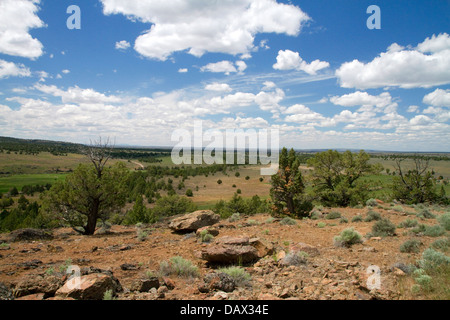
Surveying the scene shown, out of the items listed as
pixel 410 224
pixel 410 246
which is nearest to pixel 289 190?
pixel 410 224

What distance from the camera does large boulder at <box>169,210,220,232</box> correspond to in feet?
45.1

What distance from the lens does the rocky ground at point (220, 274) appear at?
188 inches

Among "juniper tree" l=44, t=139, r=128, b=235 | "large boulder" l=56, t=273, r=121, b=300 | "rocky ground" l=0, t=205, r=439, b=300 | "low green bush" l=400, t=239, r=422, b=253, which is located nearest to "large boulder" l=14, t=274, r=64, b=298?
"rocky ground" l=0, t=205, r=439, b=300

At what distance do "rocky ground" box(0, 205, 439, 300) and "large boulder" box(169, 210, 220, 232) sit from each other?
3.12m

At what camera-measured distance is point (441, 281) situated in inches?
186

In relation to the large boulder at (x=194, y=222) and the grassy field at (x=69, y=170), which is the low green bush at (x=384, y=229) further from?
the grassy field at (x=69, y=170)

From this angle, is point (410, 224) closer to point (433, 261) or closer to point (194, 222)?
point (433, 261)

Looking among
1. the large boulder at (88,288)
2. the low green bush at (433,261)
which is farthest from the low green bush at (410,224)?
the large boulder at (88,288)

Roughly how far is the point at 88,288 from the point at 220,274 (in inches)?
104

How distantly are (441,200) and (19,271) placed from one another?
1330 inches

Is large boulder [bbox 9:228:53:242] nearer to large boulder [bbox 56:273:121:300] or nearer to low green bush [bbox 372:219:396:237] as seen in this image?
large boulder [bbox 56:273:121:300]

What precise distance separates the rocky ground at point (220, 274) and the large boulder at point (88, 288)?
17mm
